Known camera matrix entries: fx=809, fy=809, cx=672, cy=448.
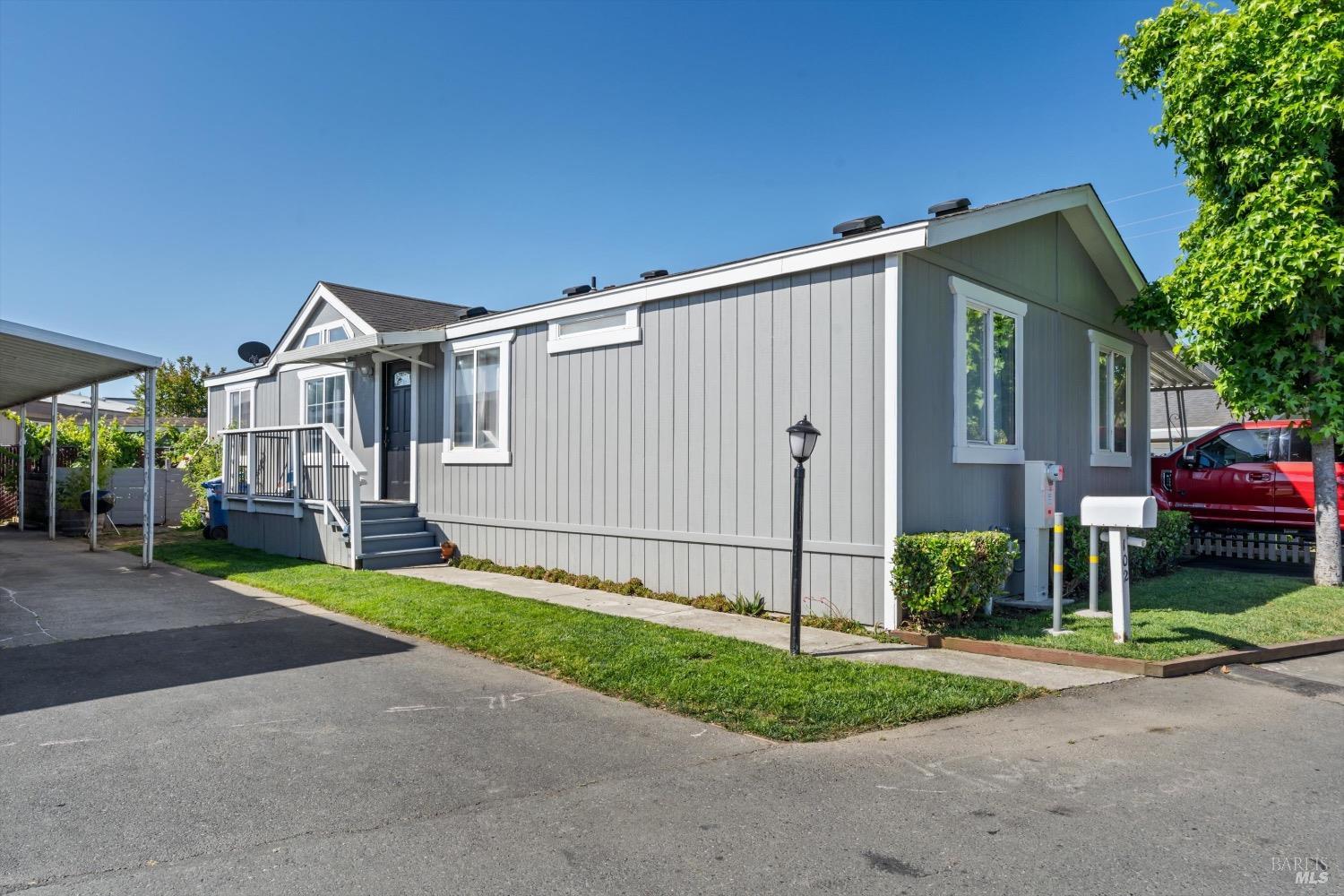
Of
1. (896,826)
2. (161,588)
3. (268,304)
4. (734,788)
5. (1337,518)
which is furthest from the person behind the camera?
(268,304)

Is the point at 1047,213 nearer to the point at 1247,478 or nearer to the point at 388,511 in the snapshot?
the point at 1247,478

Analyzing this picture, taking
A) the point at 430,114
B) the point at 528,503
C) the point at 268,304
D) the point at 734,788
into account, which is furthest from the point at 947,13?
the point at 268,304

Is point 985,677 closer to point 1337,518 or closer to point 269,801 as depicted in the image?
point 269,801

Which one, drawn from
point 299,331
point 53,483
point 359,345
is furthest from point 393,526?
point 53,483

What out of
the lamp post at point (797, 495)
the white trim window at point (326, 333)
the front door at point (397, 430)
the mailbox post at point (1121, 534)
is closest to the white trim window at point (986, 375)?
the mailbox post at point (1121, 534)

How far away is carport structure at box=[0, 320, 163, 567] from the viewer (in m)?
9.68

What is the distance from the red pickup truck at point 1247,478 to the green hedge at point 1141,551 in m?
1.60

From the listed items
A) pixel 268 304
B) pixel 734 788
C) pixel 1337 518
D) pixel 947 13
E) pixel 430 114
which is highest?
pixel 947 13

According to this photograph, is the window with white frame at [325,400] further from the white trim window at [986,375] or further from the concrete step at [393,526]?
the white trim window at [986,375]

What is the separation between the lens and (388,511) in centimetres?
1179

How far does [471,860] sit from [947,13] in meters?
14.4

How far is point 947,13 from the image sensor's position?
13258 millimetres

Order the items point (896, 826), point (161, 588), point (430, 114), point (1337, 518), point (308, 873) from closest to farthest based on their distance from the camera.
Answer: point (308, 873) < point (896, 826) < point (161, 588) < point (1337, 518) < point (430, 114)

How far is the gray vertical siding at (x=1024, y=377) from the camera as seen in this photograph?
7336mm
